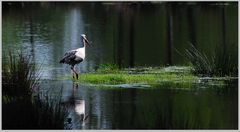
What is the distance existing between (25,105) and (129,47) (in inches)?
438

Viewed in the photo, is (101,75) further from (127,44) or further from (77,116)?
(127,44)

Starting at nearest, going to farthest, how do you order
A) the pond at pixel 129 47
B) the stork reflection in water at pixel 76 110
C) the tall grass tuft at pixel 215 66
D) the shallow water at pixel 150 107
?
1. the shallow water at pixel 150 107
2. the stork reflection in water at pixel 76 110
3. the pond at pixel 129 47
4. the tall grass tuft at pixel 215 66

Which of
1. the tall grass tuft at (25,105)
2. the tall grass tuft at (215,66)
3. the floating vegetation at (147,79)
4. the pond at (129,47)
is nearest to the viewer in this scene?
the tall grass tuft at (25,105)

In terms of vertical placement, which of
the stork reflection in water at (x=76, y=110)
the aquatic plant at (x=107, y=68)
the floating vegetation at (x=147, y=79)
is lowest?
the stork reflection in water at (x=76, y=110)

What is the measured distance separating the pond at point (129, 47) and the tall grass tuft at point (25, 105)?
39 cm

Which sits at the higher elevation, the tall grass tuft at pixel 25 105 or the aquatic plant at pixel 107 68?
the aquatic plant at pixel 107 68

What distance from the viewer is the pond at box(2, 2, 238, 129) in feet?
42.8

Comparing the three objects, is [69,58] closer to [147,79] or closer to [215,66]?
[147,79]

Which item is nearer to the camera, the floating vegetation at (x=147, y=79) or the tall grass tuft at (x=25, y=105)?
the tall grass tuft at (x=25, y=105)

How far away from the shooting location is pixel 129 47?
2414 cm

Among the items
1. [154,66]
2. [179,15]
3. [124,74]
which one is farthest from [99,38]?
[179,15]

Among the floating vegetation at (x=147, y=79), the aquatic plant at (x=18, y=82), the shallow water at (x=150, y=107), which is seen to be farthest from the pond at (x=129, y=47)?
the aquatic plant at (x=18, y=82)

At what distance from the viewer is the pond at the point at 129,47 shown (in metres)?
13.0

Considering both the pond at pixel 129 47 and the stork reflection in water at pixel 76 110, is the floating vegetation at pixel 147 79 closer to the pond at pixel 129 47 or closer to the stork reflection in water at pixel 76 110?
the pond at pixel 129 47
